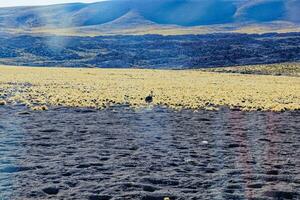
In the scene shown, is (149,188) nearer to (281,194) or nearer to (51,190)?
(51,190)

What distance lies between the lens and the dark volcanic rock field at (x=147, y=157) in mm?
12461

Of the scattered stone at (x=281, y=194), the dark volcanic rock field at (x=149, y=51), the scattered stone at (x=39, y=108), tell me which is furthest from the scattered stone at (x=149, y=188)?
the dark volcanic rock field at (x=149, y=51)

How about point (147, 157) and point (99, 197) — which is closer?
point (99, 197)

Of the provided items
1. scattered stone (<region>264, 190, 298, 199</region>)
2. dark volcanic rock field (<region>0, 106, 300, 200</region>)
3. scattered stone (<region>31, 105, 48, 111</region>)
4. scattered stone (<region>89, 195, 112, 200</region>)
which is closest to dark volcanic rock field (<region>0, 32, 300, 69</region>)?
scattered stone (<region>31, 105, 48, 111</region>)

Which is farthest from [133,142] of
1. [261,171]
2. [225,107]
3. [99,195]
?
[225,107]

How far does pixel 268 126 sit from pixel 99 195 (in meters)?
12.8

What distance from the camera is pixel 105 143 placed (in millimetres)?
18547

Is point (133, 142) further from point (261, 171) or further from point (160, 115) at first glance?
point (160, 115)

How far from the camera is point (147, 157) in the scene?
16.1 metres

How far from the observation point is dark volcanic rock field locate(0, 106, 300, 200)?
12.5m

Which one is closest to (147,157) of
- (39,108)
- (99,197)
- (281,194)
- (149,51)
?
(99,197)

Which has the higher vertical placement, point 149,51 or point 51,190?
point 149,51

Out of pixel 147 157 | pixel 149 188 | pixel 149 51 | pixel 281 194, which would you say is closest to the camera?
pixel 281 194

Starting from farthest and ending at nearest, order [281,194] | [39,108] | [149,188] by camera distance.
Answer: [39,108], [149,188], [281,194]
